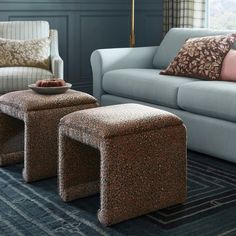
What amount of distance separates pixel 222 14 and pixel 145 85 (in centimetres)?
168

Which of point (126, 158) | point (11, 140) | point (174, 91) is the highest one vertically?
point (174, 91)

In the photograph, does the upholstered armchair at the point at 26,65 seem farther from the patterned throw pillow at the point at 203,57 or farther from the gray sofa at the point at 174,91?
the patterned throw pillow at the point at 203,57

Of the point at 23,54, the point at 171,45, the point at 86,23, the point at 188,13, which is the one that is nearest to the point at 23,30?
the point at 23,54

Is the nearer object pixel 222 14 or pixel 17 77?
pixel 17 77

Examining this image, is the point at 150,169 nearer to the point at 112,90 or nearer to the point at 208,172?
the point at 208,172

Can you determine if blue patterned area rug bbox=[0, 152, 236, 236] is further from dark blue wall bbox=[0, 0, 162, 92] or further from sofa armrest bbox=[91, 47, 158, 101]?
dark blue wall bbox=[0, 0, 162, 92]

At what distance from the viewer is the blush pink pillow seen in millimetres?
3414

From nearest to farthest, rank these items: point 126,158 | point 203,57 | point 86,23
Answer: point 126,158 < point 203,57 < point 86,23

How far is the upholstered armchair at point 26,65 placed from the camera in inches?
151

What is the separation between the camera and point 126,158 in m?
2.17

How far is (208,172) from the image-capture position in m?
2.92

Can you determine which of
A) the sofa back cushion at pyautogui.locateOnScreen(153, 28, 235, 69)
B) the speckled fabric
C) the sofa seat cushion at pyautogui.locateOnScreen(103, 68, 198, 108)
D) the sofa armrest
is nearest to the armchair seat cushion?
the sofa armrest

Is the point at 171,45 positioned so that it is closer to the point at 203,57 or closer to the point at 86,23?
the point at 203,57

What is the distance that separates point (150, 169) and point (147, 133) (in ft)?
0.55
